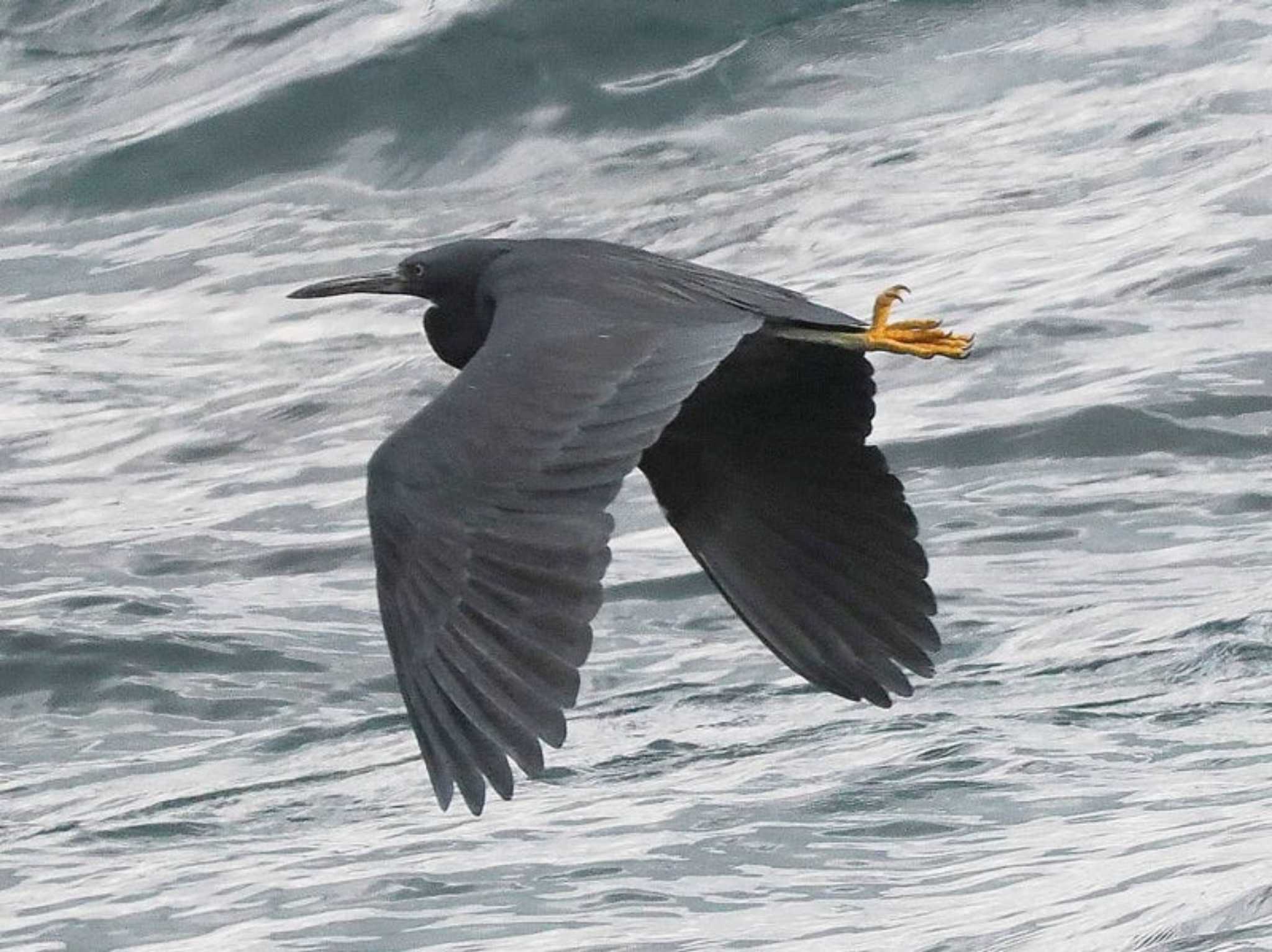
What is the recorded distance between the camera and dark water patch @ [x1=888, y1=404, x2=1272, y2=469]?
9.91 m

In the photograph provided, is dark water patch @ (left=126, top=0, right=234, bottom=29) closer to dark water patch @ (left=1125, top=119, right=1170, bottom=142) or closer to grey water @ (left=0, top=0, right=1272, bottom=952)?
grey water @ (left=0, top=0, right=1272, bottom=952)

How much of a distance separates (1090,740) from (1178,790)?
20.6 inches

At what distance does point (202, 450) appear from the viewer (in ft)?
35.9

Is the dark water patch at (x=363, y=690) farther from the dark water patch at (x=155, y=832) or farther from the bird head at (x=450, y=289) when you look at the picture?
the bird head at (x=450, y=289)

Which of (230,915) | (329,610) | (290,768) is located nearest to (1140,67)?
(329,610)

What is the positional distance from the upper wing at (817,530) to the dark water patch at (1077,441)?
3.49m

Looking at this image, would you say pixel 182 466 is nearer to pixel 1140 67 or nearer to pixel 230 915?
pixel 230 915

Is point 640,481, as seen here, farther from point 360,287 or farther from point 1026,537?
point 360,287

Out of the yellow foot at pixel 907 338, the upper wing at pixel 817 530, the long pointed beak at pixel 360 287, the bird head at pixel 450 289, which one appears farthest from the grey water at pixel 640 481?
the long pointed beak at pixel 360 287

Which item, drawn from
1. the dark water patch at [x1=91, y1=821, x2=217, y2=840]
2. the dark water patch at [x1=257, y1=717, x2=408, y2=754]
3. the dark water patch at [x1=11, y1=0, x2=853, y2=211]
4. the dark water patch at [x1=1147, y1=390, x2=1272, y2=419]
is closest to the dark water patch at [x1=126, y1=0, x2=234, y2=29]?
the dark water patch at [x1=11, y1=0, x2=853, y2=211]

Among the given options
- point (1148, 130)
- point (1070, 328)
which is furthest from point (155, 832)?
point (1148, 130)

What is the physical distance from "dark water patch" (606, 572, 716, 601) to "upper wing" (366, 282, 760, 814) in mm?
3633

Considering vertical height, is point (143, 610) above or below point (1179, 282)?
above

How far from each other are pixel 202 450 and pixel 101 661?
1605 millimetres
